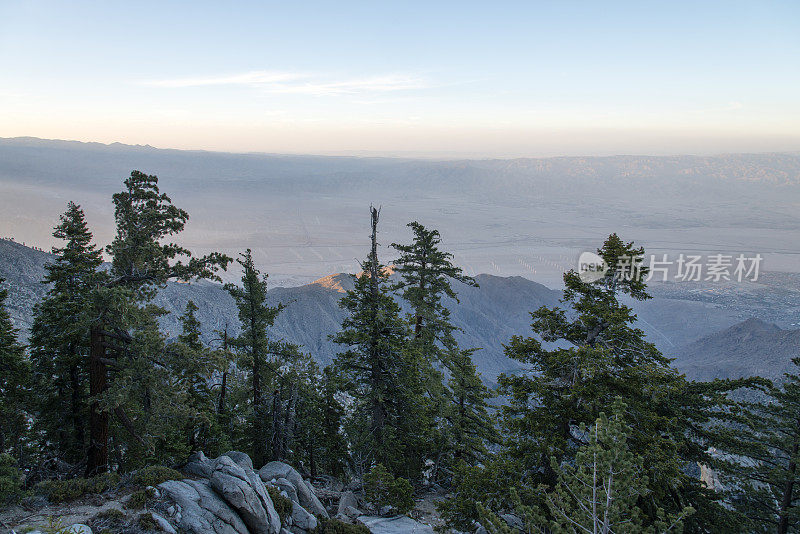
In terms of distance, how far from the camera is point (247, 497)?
1202 cm

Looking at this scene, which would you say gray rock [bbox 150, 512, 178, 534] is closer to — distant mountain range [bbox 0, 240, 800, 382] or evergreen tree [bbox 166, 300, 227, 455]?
evergreen tree [bbox 166, 300, 227, 455]

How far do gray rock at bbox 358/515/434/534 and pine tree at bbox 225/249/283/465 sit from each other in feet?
26.0

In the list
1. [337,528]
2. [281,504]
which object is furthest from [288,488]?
[337,528]

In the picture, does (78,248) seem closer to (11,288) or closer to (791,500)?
(791,500)

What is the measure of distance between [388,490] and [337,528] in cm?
298

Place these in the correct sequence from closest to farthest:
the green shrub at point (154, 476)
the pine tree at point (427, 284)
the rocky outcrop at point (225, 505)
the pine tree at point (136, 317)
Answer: the rocky outcrop at point (225, 505)
the green shrub at point (154, 476)
the pine tree at point (136, 317)
the pine tree at point (427, 284)

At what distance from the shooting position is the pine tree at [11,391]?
15.3 metres

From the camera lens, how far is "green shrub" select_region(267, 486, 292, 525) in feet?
42.4

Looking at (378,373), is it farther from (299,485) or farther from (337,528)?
(337,528)

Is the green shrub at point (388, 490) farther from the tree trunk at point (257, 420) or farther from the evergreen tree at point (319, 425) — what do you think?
the tree trunk at point (257, 420)

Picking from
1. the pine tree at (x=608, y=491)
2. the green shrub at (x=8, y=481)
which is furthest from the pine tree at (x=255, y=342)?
the pine tree at (x=608, y=491)

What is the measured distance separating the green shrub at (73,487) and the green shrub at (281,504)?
426 centimetres

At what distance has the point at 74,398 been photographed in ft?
54.4

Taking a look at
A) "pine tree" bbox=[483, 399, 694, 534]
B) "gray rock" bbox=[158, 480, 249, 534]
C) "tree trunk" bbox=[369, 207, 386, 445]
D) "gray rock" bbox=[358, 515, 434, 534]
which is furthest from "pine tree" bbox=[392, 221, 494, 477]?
"pine tree" bbox=[483, 399, 694, 534]
